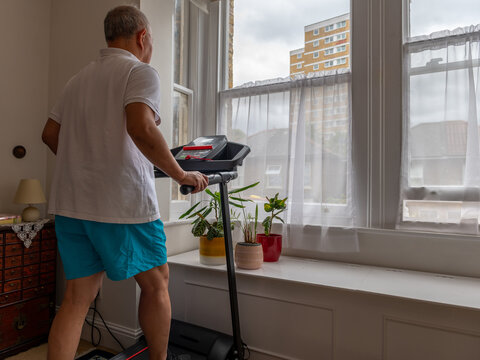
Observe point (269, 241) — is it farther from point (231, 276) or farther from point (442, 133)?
point (442, 133)

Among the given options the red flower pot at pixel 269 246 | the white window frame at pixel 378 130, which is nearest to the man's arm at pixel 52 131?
the red flower pot at pixel 269 246

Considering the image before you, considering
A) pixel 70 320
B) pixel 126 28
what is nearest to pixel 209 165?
pixel 126 28

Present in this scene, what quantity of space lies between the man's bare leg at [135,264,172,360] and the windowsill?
0.62m

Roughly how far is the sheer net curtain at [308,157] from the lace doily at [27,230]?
1.43 m

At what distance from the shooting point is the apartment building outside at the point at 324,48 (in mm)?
2199

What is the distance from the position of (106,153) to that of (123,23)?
530mm

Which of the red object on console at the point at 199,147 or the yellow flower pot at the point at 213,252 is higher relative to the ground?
the red object on console at the point at 199,147

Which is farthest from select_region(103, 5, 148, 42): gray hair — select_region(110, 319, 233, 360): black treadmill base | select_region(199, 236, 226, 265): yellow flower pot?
select_region(110, 319, 233, 360): black treadmill base

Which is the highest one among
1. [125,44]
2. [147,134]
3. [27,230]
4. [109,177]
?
[125,44]

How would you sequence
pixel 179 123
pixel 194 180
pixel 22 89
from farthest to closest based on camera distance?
1. pixel 179 123
2. pixel 22 89
3. pixel 194 180

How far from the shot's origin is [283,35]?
2.42 metres

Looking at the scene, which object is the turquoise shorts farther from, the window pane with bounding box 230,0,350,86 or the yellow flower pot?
the window pane with bounding box 230,0,350,86

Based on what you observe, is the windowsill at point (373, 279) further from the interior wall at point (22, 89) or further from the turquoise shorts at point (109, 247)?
the interior wall at point (22, 89)

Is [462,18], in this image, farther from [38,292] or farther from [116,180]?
[38,292]
